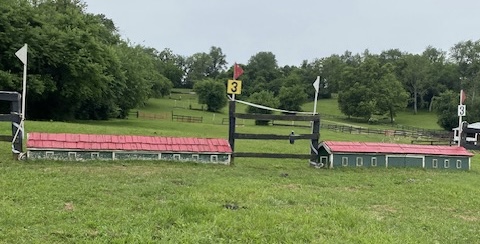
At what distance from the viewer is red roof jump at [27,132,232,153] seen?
429 inches

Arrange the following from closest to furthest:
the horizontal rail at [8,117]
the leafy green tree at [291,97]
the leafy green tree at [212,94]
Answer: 1. the horizontal rail at [8,117]
2. the leafy green tree at [212,94]
3. the leafy green tree at [291,97]

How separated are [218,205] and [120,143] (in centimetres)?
568

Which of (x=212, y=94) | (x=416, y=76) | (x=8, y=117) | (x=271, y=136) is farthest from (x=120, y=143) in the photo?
(x=416, y=76)

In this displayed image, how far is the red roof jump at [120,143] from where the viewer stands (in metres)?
10.9

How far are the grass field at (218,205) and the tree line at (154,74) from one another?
851 inches

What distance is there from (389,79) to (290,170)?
76.1m

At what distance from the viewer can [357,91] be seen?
79.2 meters

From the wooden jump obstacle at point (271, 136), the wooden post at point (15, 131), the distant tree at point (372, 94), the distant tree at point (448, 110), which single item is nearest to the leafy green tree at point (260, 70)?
the distant tree at point (372, 94)

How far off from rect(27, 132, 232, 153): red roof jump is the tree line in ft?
61.0

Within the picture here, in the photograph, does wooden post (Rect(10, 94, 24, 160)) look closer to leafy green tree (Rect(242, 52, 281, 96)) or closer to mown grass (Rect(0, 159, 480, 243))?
mown grass (Rect(0, 159, 480, 243))

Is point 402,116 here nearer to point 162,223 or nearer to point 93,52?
point 93,52

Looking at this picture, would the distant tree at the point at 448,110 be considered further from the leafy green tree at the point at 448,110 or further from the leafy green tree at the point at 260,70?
the leafy green tree at the point at 260,70

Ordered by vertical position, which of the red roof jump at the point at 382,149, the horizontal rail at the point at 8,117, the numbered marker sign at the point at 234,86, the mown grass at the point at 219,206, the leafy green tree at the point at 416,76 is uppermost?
the leafy green tree at the point at 416,76

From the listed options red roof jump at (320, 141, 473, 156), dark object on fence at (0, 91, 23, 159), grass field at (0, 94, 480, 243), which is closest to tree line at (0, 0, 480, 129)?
dark object on fence at (0, 91, 23, 159)
